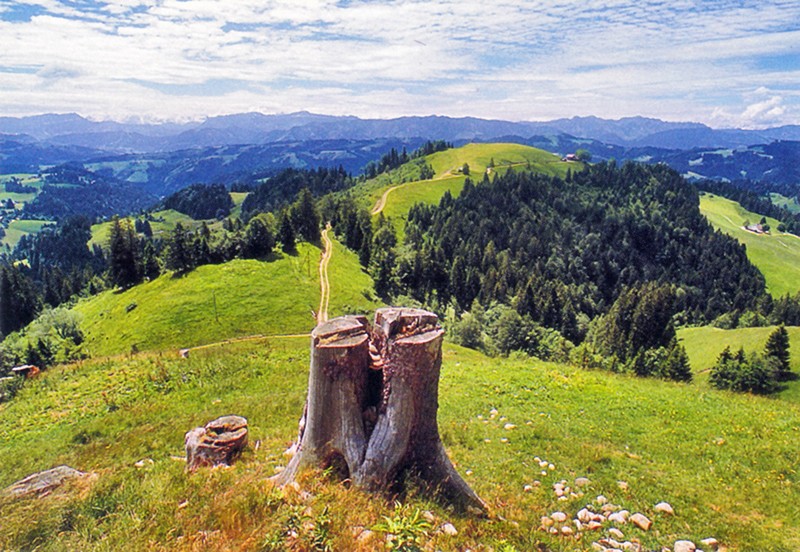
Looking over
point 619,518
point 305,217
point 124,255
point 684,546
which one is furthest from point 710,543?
point 305,217

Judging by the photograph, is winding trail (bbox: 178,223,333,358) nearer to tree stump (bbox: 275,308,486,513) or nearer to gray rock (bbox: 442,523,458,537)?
tree stump (bbox: 275,308,486,513)

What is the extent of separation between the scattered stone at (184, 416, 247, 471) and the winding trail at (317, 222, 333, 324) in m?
35.5

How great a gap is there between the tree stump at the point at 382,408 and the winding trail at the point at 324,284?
129ft

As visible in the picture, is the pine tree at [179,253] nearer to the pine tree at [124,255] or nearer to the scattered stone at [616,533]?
the pine tree at [124,255]

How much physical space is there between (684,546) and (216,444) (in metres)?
11.9

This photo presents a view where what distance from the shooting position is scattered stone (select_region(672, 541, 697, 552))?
10.2 metres

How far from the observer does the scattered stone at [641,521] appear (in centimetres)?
1099

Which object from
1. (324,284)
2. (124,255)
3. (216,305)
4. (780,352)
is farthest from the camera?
(124,255)

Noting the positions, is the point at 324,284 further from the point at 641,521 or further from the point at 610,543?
the point at 610,543

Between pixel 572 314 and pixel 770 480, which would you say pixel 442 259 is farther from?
pixel 770 480

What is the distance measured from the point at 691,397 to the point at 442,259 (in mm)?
88795

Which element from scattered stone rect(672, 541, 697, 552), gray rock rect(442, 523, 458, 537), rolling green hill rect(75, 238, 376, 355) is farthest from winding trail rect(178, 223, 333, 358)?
scattered stone rect(672, 541, 697, 552)

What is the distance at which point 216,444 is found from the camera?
1240 cm

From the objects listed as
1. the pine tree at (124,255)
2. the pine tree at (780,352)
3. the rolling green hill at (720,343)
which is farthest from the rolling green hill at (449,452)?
the pine tree at (124,255)
